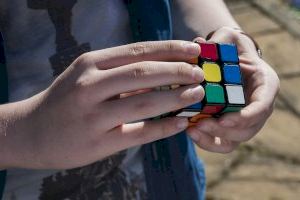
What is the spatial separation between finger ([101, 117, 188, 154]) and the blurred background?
53.6 inches

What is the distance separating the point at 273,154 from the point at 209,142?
1.39m

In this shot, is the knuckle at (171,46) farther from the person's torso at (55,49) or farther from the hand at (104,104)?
the person's torso at (55,49)

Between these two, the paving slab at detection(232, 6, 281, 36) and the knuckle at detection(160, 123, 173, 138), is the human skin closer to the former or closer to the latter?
the knuckle at detection(160, 123, 173, 138)

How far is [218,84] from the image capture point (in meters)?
0.74

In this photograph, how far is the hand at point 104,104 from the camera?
63 centimetres

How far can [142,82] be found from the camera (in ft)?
2.06

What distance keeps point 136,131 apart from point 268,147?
1620mm

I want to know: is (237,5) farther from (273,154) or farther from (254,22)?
(273,154)

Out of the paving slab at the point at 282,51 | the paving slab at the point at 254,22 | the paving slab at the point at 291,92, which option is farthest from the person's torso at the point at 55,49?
the paving slab at the point at 254,22

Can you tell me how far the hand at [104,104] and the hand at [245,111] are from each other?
0.13m

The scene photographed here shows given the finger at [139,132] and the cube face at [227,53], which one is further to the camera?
the cube face at [227,53]

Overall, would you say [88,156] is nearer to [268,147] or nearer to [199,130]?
[199,130]

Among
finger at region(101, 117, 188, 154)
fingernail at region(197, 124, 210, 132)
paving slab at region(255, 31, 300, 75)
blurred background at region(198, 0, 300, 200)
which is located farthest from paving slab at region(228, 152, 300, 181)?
finger at region(101, 117, 188, 154)

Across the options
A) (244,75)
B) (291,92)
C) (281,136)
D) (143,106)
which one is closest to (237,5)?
(291,92)
